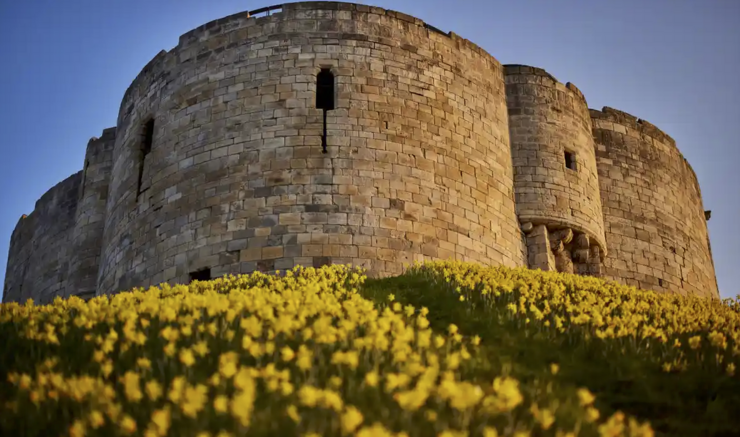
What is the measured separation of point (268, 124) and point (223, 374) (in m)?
9.94

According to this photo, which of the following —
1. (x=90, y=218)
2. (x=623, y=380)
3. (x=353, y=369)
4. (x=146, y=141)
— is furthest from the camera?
(x=90, y=218)

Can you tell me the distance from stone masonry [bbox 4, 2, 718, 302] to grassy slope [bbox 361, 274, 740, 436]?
Answer: 6.42m

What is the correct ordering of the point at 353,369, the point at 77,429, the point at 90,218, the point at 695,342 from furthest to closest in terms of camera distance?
the point at 90,218
the point at 695,342
the point at 353,369
the point at 77,429

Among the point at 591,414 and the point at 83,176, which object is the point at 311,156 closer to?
the point at 83,176

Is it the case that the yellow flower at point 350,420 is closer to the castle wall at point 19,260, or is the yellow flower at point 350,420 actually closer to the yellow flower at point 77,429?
the yellow flower at point 77,429

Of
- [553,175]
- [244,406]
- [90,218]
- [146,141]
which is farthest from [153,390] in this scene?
[90,218]

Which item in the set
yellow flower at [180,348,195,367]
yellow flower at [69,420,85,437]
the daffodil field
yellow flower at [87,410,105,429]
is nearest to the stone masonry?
the daffodil field

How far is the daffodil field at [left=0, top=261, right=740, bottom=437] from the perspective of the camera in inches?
204

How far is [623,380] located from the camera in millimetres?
7020

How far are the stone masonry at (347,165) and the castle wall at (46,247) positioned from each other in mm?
1698

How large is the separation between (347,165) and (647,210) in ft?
28.2

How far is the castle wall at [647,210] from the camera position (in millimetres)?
19391

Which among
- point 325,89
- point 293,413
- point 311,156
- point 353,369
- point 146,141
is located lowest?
point 293,413

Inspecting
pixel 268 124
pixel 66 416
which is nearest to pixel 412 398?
pixel 66 416
